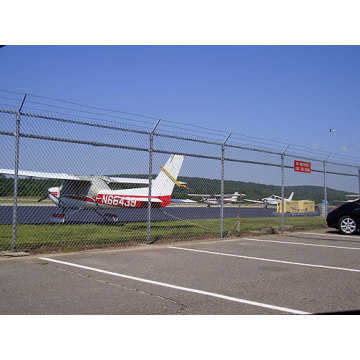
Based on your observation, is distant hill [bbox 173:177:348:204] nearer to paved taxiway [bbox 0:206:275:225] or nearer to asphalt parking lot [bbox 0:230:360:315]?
asphalt parking lot [bbox 0:230:360:315]

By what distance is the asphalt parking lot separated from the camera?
14.2ft

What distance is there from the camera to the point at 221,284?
18.2ft

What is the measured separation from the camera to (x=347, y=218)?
13.2 meters

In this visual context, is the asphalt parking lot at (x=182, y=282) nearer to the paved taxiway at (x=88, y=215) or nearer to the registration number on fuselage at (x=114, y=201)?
the registration number on fuselage at (x=114, y=201)

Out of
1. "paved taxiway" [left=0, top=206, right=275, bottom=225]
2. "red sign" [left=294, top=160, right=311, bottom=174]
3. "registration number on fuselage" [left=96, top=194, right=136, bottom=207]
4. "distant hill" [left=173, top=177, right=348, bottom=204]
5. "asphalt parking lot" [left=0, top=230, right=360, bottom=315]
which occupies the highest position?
"red sign" [left=294, top=160, right=311, bottom=174]

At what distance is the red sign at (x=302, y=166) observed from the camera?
46.3 ft

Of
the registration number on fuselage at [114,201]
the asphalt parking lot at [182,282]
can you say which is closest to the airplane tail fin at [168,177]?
the registration number on fuselage at [114,201]

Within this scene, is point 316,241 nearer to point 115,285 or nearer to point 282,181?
point 282,181

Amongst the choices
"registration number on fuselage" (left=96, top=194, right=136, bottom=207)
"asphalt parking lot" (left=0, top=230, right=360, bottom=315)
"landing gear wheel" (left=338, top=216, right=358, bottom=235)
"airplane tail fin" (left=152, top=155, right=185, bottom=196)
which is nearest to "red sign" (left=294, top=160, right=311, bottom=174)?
"landing gear wheel" (left=338, top=216, right=358, bottom=235)

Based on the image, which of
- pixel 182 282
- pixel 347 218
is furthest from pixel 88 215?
pixel 182 282

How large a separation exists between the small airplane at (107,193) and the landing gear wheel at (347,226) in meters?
5.97

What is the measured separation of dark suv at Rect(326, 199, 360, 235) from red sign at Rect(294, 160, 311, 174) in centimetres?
188

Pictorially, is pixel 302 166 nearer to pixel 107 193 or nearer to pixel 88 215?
pixel 107 193

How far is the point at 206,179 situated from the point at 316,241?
367 cm
